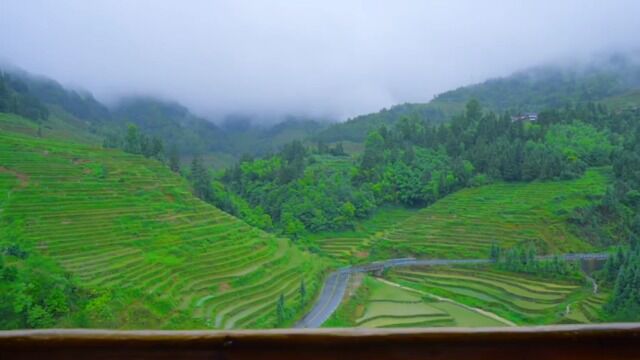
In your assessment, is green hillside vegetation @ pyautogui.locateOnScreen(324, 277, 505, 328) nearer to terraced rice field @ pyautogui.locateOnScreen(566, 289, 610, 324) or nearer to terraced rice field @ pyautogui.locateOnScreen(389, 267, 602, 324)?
terraced rice field @ pyautogui.locateOnScreen(389, 267, 602, 324)

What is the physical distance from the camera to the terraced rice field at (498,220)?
1350 centimetres

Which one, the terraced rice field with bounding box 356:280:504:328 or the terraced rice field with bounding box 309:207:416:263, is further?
the terraced rice field with bounding box 309:207:416:263

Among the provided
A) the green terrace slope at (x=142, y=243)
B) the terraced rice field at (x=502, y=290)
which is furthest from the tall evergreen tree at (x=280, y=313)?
the terraced rice field at (x=502, y=290)

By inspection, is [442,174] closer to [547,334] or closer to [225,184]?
[225,184]

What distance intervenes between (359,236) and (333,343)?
15640mm

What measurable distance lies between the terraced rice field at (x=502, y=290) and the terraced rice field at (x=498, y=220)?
3.10 feet

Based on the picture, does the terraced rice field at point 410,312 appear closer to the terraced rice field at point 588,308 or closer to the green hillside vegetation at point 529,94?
the terraced rice field at point 588,308

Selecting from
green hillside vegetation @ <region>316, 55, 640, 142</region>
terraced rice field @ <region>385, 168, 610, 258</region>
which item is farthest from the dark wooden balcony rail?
green hillside vegetation @ <region>316, 55, 640, 142</region>

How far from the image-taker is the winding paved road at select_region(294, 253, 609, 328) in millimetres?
10052

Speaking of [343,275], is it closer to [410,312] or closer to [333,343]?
[410,312]

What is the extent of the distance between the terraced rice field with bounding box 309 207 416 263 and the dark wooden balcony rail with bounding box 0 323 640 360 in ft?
43.7

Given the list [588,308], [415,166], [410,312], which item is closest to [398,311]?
[410,312]

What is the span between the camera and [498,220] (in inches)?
574

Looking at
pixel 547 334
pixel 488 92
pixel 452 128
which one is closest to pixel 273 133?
pixel 488 92
